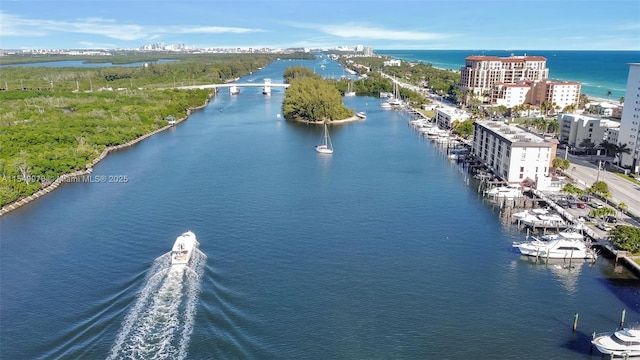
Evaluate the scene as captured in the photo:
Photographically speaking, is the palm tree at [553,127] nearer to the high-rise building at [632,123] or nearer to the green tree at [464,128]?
the green tree at [464,128]

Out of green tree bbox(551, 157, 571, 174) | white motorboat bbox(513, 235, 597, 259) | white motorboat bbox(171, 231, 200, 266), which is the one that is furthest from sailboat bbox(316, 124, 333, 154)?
white motorboat bbox(513, 235, 597, 259)

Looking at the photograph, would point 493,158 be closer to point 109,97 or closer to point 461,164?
point 461,164

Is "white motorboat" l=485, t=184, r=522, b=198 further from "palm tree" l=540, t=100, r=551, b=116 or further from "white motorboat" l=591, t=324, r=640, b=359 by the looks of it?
"palm tree" l=540, t=100, r=551, b=116

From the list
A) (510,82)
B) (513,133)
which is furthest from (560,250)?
(510,82)

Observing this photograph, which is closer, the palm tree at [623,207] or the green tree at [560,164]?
the palm tree at [623,207]

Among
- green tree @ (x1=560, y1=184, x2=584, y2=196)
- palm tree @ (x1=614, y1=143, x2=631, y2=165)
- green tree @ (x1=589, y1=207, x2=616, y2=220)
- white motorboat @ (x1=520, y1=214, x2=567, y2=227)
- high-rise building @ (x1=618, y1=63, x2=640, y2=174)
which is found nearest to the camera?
green tree @ (x1=589, y1=207, x2=616, y2=220)

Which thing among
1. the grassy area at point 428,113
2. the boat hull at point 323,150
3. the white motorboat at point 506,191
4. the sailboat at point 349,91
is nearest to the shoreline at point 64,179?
the boat hull at point 323,150

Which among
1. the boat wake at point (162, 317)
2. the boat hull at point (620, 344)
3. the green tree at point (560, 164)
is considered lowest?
the boat wake at point (162, 317)

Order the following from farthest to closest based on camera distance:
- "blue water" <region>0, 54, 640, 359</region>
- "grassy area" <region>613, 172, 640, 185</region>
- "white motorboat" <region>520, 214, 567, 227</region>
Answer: "grassy area" <region>613, 172, 640, 185</region>, "white motorboat" <region>520, 214, 567, 227</region>, "blue water" <region>0, 54, 640, 359</region>
